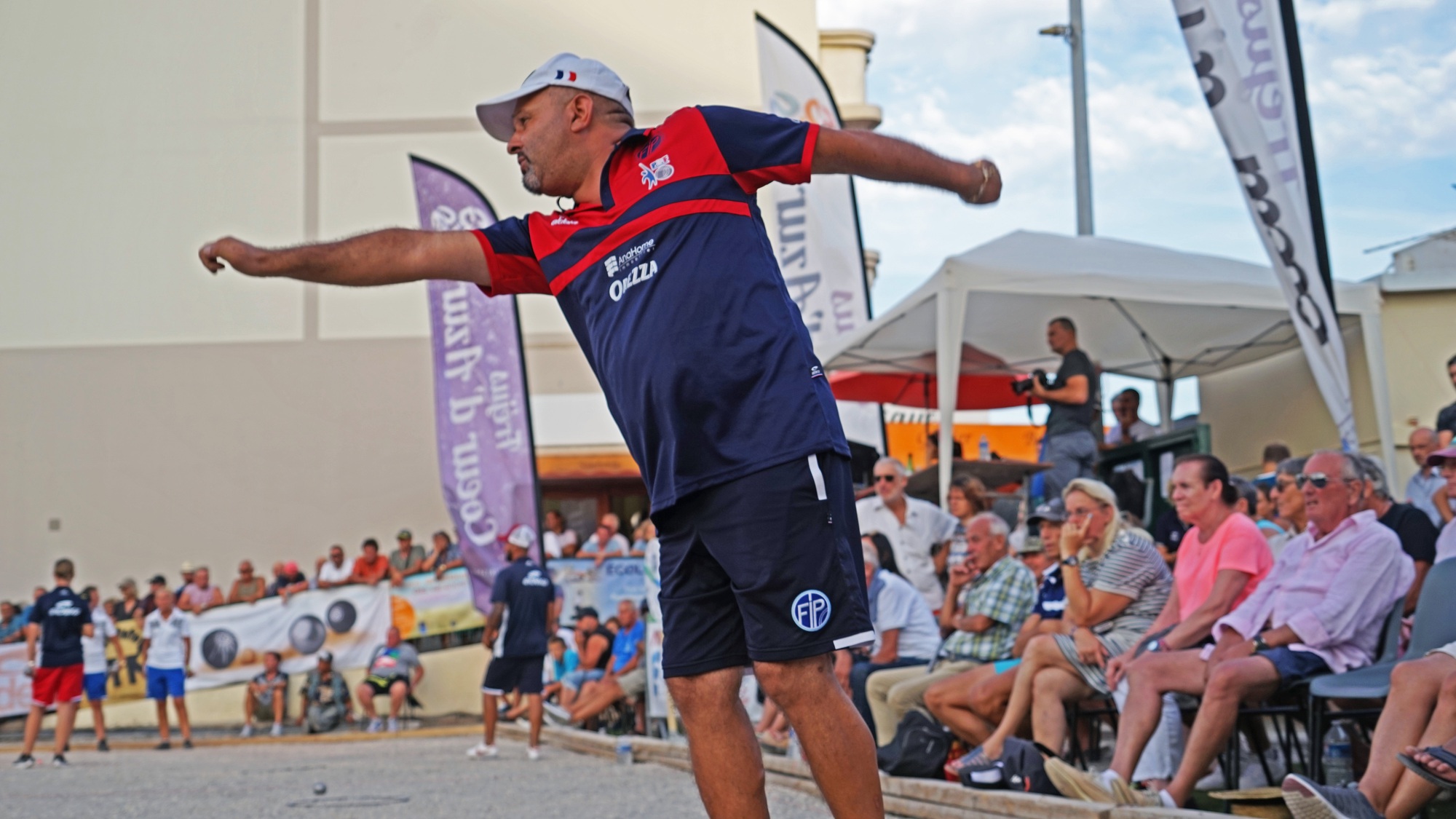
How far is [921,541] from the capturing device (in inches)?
427

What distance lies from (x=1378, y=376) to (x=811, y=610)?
28.8ft

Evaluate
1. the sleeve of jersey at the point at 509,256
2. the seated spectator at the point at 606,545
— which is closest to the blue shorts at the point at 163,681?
the seated spectator at the point at 606,545

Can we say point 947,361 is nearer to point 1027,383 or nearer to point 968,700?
point 1027,383

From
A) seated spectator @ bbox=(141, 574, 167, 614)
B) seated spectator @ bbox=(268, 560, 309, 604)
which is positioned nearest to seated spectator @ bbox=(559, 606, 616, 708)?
seated spectator @ bbox=(268, 560, 309, 604)

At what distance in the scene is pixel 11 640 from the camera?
20734 millimetres

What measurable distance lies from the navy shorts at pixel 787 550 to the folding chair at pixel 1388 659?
2.98 meters

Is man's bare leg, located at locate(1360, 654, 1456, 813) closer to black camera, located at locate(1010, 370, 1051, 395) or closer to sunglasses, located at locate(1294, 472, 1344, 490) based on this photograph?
sunglasses, located at locate(1294, 472, 1344, 490)

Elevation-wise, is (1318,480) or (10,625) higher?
(1318,480)

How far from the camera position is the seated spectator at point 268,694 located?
65.0 feet

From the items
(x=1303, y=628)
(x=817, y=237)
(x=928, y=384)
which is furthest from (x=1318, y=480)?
(x=817, y=237)

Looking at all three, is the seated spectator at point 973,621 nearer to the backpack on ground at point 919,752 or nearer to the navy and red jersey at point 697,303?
the backpack on ground at point 919,752

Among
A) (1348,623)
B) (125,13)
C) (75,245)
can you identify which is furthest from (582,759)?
(125,13)

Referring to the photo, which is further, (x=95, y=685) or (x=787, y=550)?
(x=95, y=685)

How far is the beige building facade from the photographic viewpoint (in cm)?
2611
